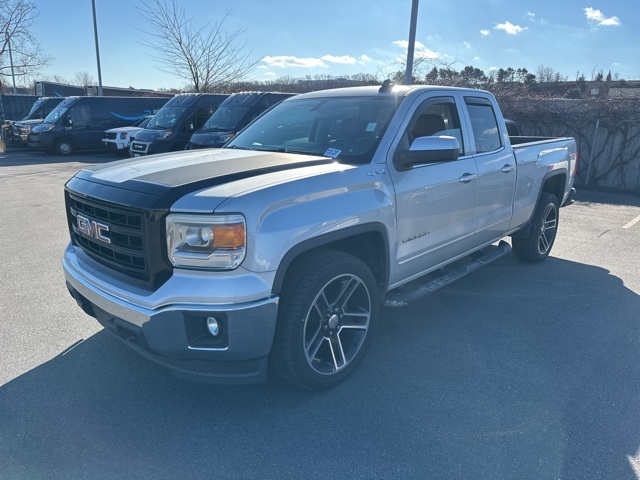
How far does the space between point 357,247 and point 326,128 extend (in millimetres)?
1098

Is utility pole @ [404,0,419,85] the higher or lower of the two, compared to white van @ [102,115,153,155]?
higher

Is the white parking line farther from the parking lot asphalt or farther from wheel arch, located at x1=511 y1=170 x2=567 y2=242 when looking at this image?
the parking lot asphalt

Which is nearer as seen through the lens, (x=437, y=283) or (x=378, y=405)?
(x=378, y=405)

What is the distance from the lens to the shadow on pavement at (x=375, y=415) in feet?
8.68

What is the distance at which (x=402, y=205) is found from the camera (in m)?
3.58

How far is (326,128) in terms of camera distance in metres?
4.05

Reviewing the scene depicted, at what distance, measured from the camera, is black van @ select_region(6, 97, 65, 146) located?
20.1 meters

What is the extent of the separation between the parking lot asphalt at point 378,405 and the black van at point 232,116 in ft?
23.2

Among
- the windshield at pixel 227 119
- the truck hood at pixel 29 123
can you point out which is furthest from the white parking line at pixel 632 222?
the truck hood at pixel 29 123

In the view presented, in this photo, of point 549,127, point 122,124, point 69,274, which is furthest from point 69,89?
point 69,274

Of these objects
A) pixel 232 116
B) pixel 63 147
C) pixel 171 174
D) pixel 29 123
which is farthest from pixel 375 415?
pixel 29 123

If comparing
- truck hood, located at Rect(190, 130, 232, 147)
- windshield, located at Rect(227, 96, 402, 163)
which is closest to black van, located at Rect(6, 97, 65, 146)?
truck hood, located at Rect(190, 130, 232, 147)

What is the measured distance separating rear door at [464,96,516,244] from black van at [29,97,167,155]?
17991 mm

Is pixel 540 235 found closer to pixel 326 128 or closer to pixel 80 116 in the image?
pixel 326 128
